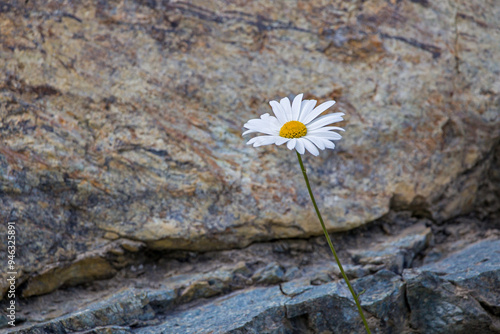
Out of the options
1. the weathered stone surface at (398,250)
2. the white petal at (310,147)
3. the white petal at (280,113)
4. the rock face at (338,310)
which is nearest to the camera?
the white petal at (310,147)

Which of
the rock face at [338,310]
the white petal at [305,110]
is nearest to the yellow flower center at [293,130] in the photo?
the white petal at [305,110]

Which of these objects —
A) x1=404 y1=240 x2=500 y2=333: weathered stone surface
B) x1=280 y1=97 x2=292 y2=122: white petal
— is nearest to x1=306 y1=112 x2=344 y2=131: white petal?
x1=280 y1=97 x2=292 y2=122: white petal

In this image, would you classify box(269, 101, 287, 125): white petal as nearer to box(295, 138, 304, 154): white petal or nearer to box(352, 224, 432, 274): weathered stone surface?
box(295, 138, 304, 154): white petal

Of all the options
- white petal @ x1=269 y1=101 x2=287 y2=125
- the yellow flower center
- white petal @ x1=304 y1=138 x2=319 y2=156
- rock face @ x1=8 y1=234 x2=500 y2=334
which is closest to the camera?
white petal @ x1=304 y1=138 x2=319 y2=156

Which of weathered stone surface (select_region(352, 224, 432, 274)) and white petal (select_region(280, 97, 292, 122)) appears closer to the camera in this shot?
white petal (select_region(280, 97, 292, 122))

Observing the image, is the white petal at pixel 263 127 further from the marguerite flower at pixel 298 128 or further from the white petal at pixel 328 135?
the white petal at pixel 328 135

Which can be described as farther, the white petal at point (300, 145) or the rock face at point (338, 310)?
the rock face at point (338, 310)

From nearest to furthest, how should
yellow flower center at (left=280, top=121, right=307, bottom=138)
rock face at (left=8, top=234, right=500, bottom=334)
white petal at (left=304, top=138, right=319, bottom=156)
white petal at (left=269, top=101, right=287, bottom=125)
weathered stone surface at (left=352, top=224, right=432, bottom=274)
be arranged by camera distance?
white petal at (left=304, top=138, right=319, bottom=156), yellow flower center at (left=280, top=121, right=307, bottom=138), white petal at (left=269, top=101, right=287, bottom=125), rock face at (left=8, top=234, right=500, bottom=334), weathered stone surface at (left=352, top=224, right=432, bottom=274)

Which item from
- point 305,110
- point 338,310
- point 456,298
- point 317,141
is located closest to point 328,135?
point 317,141
